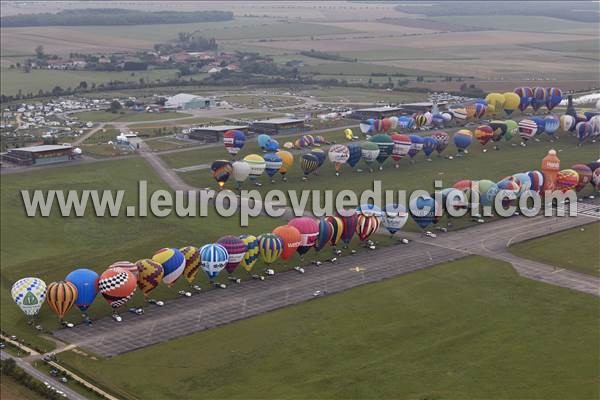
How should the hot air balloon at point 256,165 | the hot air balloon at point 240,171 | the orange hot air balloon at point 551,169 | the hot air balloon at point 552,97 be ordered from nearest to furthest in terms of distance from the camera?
the orange hot air balloon at point 551,169 → the hot air balloon at point 240,171 → the hot air balloon at point 256,165 → the hot air balloon at point 552,97

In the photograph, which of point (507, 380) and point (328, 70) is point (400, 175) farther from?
point (328, 70)

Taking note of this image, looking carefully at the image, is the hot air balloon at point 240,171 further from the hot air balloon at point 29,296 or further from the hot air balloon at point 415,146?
the hot air balloon at point 29,296

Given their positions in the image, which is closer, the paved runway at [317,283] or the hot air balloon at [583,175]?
the paved runway at [317,283]

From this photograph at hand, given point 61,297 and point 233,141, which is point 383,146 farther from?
point 61,297

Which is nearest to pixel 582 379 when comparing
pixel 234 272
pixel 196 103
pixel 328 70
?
pixel 234 272

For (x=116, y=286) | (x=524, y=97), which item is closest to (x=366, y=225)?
(x=116, y=286)

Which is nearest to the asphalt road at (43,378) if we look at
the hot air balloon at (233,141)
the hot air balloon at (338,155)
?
the hot air balloon at (338,155)
